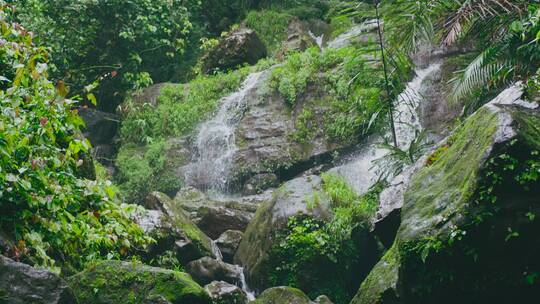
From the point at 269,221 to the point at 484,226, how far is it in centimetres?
472

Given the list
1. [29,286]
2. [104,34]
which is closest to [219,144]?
[104,34]

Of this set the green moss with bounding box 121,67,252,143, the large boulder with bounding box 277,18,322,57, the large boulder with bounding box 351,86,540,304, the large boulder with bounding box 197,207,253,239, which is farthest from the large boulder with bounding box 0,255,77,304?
the large boulder with bounding box 277,18,322,57

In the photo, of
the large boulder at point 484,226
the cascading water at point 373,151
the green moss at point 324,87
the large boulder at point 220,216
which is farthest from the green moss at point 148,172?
the large boulder at point 484,226

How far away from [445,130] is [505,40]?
3.54 meters

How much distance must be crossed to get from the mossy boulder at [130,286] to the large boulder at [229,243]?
13.2 feet

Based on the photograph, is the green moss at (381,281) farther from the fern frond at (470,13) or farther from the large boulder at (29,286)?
the fern frond at (470,13)

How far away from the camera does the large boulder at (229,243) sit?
9.31 metres

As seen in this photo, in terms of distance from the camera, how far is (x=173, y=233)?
28.1ft

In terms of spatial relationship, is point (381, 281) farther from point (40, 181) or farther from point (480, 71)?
point (480, 71)

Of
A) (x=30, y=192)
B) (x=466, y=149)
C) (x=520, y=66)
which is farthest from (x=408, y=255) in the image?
(x=520, y=66)

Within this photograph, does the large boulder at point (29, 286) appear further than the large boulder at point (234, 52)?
No

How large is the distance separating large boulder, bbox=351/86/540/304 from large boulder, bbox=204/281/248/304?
3.32 metres

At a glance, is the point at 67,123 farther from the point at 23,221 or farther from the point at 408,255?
the point at 408,255

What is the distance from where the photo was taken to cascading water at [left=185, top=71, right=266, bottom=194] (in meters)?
12.5
